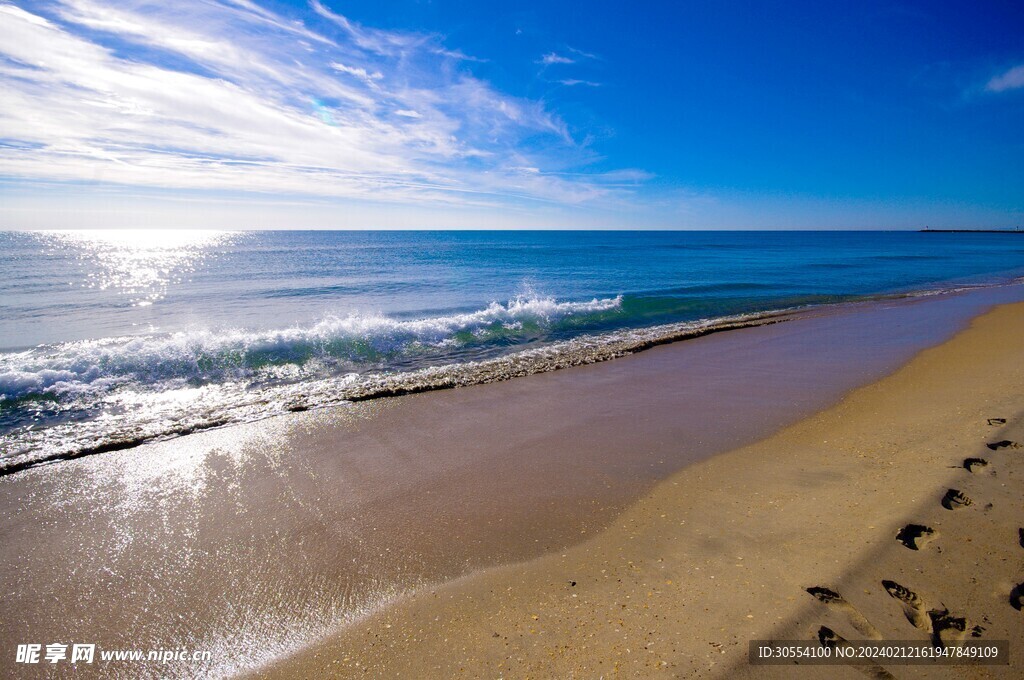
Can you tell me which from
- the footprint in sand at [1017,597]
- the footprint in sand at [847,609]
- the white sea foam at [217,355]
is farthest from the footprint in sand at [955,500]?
the white sea foam at [217,355]

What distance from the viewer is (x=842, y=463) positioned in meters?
5.56

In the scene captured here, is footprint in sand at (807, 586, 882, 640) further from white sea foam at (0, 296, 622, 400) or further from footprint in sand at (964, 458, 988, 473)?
white sea foam at (0, 296, 622, 400)

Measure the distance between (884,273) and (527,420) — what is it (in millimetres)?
41889

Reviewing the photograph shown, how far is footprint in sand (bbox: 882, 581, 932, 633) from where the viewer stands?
3045 mm

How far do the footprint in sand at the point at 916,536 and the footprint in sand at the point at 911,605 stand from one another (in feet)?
2.16

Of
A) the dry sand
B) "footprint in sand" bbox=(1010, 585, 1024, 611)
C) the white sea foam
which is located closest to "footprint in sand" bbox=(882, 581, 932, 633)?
the dry sand

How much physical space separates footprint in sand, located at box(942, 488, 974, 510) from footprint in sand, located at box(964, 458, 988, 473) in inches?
30.3

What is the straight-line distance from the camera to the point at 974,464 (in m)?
5.10

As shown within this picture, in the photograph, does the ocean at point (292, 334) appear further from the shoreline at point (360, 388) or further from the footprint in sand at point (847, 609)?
the footprint in sand at point (847, 609)

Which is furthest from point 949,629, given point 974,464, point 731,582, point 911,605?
point 974,464

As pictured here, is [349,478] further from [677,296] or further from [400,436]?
[677,296]

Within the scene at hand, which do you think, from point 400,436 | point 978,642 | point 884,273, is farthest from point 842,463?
point 884,273

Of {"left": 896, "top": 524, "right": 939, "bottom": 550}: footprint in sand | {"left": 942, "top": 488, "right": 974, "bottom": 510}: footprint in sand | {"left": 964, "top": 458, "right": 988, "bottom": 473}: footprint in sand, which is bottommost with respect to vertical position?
{"left": 896, "top": 524, "right": 939, "bottom": 550}: footprint in sand

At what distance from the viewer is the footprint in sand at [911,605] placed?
3.04 m
